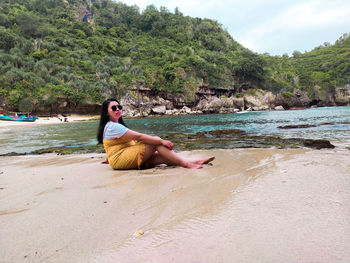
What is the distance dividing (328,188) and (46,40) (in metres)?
72.4

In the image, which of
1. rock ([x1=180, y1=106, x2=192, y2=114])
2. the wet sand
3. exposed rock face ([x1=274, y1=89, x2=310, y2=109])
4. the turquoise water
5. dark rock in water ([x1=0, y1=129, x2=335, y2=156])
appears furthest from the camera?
exposed rock face ([x1=274, y1=89, x2=310, y2=109])

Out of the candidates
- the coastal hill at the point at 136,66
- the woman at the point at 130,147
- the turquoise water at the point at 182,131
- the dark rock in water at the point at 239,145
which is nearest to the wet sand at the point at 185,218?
the woman at the point at 130,147

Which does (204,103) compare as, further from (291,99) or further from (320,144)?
(320,144)

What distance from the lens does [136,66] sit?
57562 millimetres

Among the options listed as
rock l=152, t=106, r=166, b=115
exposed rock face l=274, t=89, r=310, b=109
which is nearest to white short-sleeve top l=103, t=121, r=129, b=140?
rock l=152, t=106, r=166, b=115

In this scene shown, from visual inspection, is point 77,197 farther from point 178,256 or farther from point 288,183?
point 288,183

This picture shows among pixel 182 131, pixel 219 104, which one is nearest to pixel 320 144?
pixel 182 131

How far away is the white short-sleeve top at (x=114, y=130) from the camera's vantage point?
348 centimetres

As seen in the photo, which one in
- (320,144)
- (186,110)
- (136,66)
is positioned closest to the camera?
(320,144)

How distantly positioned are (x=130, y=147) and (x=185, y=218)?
2189 millimetres

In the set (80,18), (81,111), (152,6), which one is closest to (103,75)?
(81,111)

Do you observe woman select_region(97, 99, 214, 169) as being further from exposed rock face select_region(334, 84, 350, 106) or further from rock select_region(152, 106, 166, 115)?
exposed rock face select_region(334, 84, 350, 106)

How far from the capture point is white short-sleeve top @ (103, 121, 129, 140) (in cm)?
348

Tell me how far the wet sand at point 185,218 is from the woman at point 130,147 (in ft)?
1.85
